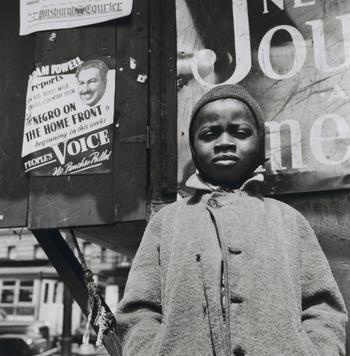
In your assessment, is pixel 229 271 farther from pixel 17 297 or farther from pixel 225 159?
pixel 17 297

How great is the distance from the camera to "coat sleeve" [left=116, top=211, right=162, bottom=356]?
1.82 metres

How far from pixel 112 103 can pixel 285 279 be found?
1983mm

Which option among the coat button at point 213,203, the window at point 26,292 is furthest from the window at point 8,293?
the coat button at point 213,203

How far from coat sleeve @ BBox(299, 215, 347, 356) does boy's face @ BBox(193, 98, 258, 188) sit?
1.27 ft

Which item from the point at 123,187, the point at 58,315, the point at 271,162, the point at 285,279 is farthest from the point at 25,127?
the point at 58,315

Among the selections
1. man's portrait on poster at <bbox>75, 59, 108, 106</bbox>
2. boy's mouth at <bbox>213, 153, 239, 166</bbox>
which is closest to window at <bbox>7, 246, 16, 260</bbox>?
man's portrait on poster at <bbox>75, 59, 108, 106</bbox>

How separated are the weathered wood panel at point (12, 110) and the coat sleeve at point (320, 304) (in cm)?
212

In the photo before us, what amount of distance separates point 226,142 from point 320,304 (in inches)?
30.4

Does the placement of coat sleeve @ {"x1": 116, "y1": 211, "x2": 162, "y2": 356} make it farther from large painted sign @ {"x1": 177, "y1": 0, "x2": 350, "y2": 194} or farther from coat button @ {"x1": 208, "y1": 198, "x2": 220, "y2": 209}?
large painted sign @ {"x1": 177, "y1": 0, "x2": 350, "y2": 194}

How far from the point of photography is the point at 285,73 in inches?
115

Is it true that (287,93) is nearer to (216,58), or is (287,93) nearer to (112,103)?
(216,58)

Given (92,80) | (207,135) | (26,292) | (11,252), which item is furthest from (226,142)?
(11,252)

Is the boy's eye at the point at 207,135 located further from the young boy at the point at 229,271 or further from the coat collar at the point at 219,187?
the coat collar at the point at 219,187

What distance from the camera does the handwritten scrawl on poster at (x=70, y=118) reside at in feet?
11.0
